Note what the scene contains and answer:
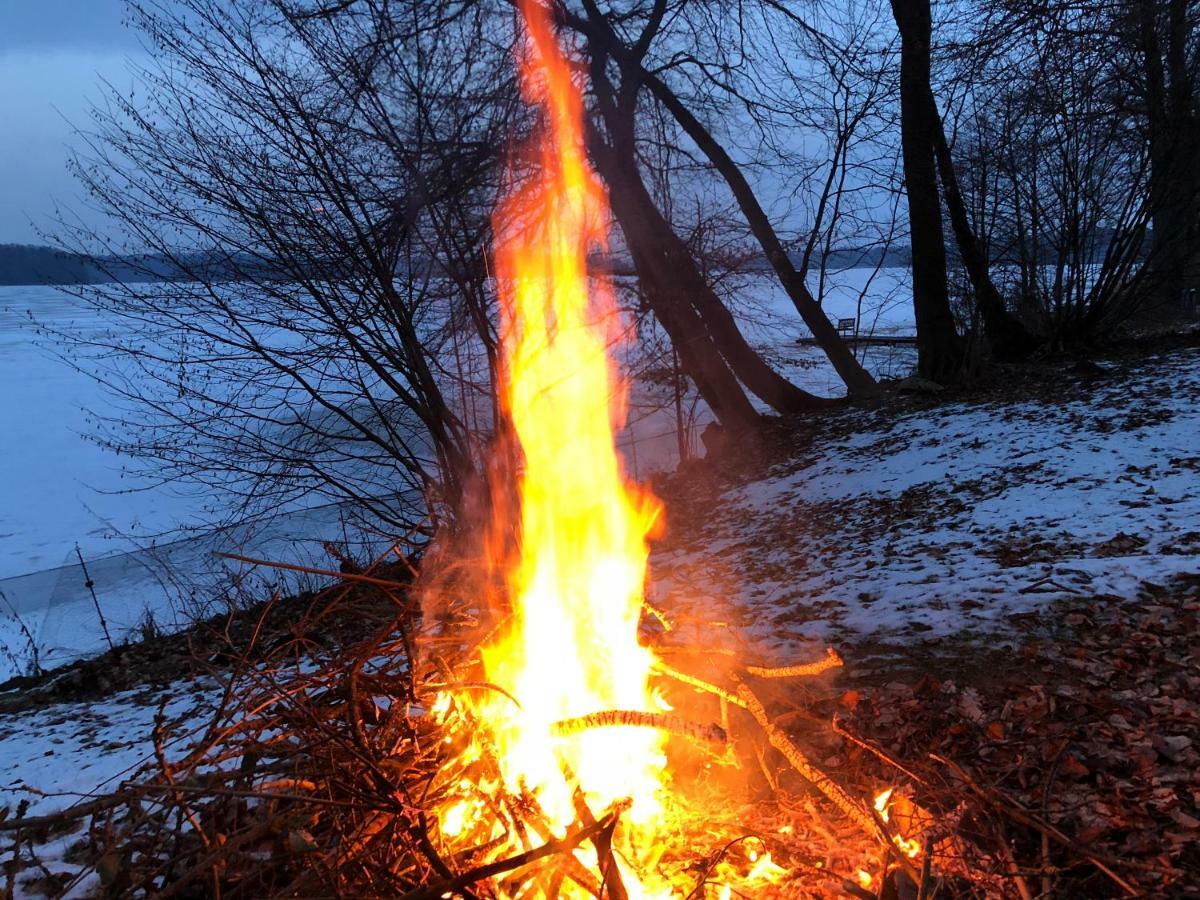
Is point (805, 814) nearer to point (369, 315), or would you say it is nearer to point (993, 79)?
point (369, 315)

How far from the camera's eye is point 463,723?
2508 mm

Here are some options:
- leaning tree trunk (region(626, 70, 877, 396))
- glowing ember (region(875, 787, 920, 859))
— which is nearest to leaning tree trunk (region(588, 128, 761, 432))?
leaning tree trunk (region(626, 70, 877, 396))

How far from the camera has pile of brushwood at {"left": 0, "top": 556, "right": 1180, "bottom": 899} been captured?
1.89 m

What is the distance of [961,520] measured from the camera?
17.3 feet

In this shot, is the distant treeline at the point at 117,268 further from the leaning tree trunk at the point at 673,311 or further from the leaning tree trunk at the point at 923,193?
the leaning tree trunk at the point at 923,193

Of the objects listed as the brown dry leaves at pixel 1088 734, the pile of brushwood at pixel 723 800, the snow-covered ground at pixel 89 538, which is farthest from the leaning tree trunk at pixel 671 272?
the pile of brushwood at pixel 723 800

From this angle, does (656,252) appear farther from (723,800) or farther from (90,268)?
(723,800)

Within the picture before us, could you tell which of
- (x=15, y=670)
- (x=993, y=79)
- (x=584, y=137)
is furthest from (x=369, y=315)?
(x=993, y=79)

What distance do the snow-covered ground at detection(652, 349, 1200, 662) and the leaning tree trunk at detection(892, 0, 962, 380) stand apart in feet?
5.34

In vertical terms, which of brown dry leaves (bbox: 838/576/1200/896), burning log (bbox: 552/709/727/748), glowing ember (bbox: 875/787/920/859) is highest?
burning log (bbox: 552/709/727/748)

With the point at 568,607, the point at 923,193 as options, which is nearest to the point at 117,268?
the point at 568,607

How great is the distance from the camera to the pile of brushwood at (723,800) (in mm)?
1889

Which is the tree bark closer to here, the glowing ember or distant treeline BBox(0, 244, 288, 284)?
distant treeline BBox(0, 244, 288, 284)

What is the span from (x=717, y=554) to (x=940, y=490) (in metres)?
2.05
